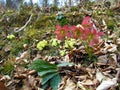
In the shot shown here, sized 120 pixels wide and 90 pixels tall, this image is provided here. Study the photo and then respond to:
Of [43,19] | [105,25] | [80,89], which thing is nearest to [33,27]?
[43,19]

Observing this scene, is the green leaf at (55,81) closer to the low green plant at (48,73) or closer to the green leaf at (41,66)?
the low green plant at (48,73)

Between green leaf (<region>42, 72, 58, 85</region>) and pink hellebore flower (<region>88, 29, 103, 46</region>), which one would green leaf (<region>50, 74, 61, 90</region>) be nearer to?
green leaf (<region>42, 72, 58, 85</region>)

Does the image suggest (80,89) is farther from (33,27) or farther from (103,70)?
(33,27)

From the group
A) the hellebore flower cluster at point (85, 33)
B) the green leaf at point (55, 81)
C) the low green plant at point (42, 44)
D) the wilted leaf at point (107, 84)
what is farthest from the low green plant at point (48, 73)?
the low green plant at point (42, 44)

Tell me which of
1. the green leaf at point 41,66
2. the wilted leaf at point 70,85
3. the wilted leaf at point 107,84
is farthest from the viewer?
the green leaf at point 41,66

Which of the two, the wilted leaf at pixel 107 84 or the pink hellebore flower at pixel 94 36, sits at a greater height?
the pink hellebore flower at pixel 94 36

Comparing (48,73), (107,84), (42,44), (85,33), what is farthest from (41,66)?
(42,44)

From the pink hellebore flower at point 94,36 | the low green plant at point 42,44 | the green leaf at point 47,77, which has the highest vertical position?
the pink hellebore flower at point 94,36

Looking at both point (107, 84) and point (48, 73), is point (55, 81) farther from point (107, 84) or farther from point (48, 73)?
point (107, 84)

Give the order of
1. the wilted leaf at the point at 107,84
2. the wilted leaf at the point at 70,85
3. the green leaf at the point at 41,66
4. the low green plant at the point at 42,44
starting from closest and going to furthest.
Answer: the wilted leaf at the point at 107,84, the wilted leaf at the point at 70,85, the green leaf at the point at 41,66, the low green plant at the point at 42,44
